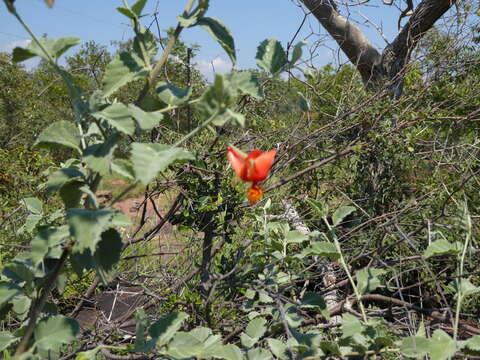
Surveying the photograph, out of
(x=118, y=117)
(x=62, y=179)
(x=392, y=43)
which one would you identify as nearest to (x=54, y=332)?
(x=62, y=179)

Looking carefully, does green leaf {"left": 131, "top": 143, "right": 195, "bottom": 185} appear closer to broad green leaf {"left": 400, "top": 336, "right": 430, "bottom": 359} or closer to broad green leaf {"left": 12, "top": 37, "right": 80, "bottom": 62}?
broad green leaf {"left": 12, "top": 37, "right": 80, "bottom": 62}

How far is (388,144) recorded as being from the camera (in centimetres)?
255

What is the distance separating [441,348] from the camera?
2.79ft

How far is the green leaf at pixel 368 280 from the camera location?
1.02 metres

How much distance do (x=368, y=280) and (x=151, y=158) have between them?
0.62 meters

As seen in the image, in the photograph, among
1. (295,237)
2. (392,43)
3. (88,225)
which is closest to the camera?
(88,225)

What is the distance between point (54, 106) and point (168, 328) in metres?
12.0

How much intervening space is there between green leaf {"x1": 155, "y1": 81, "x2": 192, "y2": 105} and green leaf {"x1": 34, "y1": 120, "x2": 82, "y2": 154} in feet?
0.54

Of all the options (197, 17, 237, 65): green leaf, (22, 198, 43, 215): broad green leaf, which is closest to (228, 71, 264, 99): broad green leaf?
(197, 17, 237, 65): green leaf

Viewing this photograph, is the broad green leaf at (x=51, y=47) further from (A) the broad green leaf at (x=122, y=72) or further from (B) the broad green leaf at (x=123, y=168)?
(B) the broad green leaf at (x=123, y=168)

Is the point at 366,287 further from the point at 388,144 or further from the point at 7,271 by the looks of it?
the point at 388,144

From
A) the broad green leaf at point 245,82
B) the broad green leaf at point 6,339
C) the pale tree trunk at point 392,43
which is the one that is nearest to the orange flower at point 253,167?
the broad green leaf at point 245,82

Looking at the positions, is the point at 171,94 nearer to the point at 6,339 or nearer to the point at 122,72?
the point at 122,72

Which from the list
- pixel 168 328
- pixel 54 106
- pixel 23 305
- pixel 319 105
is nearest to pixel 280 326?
pixel 168 328
